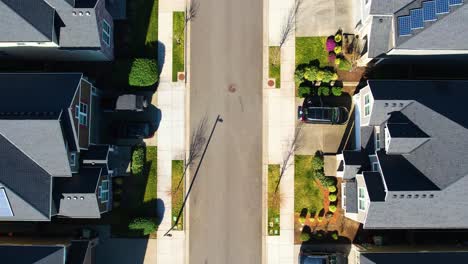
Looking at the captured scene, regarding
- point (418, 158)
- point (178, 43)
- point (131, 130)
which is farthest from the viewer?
point (178, 43)

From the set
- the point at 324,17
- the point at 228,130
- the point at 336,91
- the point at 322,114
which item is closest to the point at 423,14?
the point at 324,17

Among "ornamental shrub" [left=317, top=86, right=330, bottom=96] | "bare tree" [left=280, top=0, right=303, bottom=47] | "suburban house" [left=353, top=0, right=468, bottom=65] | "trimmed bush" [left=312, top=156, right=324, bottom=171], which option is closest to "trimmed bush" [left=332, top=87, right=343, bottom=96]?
"ornamental shrub" [left=317, top=86, right=330, bottom=96]

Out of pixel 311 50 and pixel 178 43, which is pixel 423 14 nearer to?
pixel 311 50

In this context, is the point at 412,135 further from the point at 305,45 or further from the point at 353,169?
the point at 305,45

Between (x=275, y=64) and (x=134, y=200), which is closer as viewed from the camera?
(x=134, y=200)

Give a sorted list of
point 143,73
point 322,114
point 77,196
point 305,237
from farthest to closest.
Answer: point 322,114 → point 305,237 → point 143,73 → point 77,196

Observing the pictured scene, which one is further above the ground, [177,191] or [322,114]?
[322,114]

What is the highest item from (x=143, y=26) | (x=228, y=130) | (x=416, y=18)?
(x=143, y=26)
